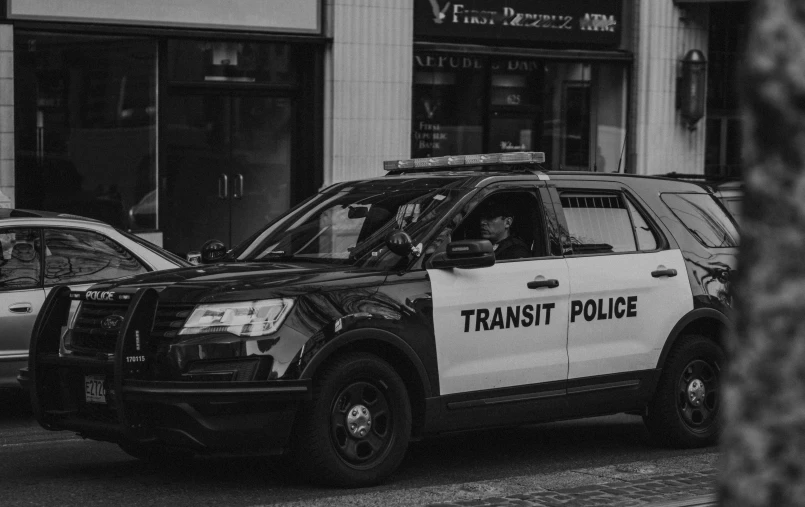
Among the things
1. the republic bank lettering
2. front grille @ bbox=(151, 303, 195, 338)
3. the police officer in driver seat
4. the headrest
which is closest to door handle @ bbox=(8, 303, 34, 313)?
the headrest

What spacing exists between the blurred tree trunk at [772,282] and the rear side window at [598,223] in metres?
6.15

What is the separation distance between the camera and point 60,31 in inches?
600

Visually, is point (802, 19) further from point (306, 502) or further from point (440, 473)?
point (440, 473)

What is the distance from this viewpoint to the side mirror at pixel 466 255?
6.95 m

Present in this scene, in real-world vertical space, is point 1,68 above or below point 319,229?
above

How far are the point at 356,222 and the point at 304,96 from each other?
33.0ft

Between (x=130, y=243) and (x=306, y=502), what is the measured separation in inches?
154

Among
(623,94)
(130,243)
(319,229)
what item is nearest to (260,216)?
(623,94)

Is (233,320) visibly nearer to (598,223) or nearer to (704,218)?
(598,223)

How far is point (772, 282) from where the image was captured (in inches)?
62.4

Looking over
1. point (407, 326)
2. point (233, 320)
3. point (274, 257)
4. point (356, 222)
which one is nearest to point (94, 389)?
point (233, 320)

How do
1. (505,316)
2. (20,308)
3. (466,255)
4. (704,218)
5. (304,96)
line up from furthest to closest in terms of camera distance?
(304,96) < (20,308) < (704,218) < (505,316) < (466,255)

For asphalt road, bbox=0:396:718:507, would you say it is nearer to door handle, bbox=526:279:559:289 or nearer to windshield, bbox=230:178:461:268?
door handle, bbox=526:279:559:289

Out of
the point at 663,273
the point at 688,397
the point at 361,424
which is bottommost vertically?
the point at 688,397
